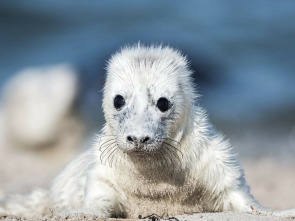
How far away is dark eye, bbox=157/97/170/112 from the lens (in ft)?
16.5

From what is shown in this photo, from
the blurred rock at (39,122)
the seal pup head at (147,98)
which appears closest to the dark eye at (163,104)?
the seal pup head at (147,98)

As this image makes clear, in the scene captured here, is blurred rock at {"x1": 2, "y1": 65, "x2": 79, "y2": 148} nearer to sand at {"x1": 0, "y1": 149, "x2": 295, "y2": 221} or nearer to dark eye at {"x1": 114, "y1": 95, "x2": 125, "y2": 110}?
sand at {"x1": 0, "y1": 149, "x2": 295, "y2": 221}

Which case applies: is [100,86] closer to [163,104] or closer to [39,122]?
[39,122]

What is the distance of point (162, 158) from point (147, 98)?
1.36 ft

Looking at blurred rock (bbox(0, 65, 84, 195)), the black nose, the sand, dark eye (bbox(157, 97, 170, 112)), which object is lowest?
the black nose

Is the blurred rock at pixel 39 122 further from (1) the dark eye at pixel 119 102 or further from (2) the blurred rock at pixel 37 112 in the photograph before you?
(1) the dark eye at pixel 119 102

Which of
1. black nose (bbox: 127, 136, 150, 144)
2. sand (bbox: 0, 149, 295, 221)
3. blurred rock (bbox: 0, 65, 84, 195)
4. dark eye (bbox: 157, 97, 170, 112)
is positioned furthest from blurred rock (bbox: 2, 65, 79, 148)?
black nose (bbox: 127, 136, 150, 144)

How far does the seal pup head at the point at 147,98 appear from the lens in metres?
4.80

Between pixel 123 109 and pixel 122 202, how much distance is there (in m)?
0.68

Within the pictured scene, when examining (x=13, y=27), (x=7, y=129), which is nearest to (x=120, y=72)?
(x=7, y=129)

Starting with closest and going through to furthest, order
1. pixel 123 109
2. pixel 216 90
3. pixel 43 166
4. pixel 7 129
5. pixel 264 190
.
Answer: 1. pixel 123 109
2. pixel 264 190
3. pixel 43 166
4. pixel 7 129
5. pixel 216 90

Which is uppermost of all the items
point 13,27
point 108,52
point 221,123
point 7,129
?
point 13,27

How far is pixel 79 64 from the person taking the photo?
17.7 m

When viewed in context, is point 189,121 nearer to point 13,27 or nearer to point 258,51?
point 258,51
